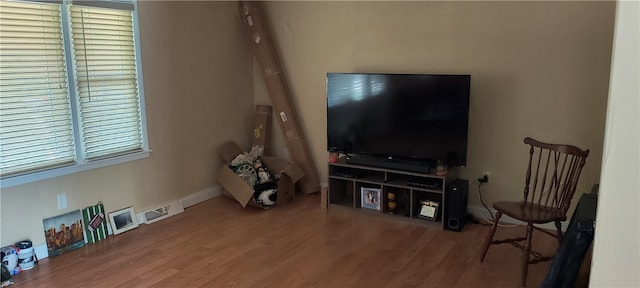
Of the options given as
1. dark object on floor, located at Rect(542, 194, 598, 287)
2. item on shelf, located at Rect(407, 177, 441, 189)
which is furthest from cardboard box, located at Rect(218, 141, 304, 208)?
dark object on floor, located at Rect(542, 194, 598, 287)

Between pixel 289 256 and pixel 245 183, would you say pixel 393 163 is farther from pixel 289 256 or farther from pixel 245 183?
pixel 245 183

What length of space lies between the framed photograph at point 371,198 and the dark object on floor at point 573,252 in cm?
177

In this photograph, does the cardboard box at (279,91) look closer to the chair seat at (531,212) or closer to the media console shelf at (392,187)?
the media console shelf at (392,187)

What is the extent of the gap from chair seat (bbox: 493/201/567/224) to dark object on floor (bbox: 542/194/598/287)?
14.2 inches

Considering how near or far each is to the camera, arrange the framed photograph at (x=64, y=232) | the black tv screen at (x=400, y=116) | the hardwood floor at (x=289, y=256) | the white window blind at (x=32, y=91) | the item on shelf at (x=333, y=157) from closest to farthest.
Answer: the hardwood floor at (x=289, y=256) → the white window blind at (x=32, y=91) → the framed photograph at (x=64, y=232) → the black tv screen at (x=400, y=116) → the item on shelf at (x=333, y=157)

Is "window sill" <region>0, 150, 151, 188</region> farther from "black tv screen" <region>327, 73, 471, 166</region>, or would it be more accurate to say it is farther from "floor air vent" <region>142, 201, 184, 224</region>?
"black tv screen" <region>327, 73, 471, 166</region>

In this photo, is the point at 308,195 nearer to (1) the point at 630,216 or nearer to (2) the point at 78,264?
(2) the point at 78,264

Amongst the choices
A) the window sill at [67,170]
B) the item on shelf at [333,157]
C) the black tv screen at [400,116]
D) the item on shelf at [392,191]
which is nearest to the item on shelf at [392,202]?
the item on shelf at [392,191]

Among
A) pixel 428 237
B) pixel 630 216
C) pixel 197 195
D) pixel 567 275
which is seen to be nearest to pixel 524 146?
pixel 428 237

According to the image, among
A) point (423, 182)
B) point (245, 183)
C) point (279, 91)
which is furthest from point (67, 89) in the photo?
point (423, 182)

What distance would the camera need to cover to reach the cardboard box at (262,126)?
5.14 metres

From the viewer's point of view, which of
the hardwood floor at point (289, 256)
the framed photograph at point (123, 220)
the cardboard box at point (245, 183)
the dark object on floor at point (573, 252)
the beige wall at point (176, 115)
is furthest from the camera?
the cardboard box at point (245, 183)

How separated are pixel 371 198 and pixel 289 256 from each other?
3.54 feet

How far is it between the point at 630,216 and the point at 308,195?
3.57 m
